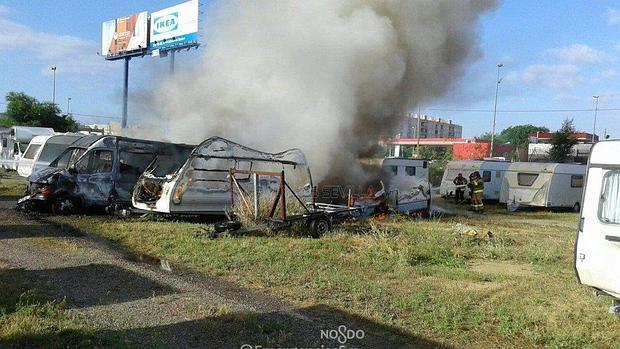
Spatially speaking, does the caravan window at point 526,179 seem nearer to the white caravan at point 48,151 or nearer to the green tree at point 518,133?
the white caravan at point 48,151

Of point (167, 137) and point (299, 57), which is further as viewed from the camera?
point (167, 137)

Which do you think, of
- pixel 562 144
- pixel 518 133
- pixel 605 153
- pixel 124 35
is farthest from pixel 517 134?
pixel 605 153

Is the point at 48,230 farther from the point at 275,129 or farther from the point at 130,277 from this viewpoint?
the point at 275,129

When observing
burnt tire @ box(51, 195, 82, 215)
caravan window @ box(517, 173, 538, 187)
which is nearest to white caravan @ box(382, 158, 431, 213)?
caravan window @ box(517, 173, 538, 187)

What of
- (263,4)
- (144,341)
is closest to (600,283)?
(144,341)

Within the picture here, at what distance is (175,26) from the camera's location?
28484mm

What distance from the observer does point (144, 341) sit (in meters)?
4.23

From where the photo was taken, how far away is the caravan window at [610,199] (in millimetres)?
4746

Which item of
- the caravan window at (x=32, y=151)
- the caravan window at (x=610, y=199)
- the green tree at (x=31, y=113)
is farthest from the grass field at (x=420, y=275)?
the green tree at (x=31, y=113)

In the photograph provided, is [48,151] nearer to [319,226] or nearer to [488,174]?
[319,226]

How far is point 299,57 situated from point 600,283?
37.4ft

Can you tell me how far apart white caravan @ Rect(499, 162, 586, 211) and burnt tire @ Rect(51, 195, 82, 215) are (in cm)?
1539

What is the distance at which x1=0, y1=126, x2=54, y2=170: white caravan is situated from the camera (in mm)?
25422

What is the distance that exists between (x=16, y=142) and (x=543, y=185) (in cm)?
2311
